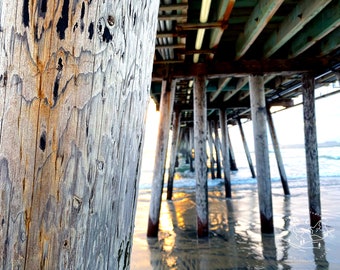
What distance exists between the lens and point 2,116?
0.63m

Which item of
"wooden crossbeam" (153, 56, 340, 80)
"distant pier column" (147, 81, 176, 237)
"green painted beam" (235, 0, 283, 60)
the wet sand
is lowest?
the wet sand

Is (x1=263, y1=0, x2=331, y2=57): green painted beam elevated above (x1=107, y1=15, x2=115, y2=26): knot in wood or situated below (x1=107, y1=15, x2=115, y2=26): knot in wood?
above

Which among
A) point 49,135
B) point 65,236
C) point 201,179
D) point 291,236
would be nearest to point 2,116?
point 49,135

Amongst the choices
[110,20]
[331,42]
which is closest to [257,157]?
[331,42]

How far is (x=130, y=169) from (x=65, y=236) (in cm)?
23

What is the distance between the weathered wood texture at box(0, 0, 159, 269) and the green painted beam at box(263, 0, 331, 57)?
324 centimetres

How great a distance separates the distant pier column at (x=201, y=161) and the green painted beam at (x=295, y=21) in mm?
1324

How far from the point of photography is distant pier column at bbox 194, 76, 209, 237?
14.3 ft

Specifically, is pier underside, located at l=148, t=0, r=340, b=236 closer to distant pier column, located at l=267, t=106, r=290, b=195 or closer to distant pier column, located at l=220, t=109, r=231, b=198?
distant pier column, located at l=220, t=109, r=231, b=198

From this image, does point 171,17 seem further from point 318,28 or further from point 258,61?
point 318,28

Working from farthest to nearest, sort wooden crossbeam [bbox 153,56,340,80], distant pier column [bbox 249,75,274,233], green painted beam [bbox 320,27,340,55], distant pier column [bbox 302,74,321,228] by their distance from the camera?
wooden crossbeam [bbox 153,56,340,80] < distant pier column [bbox 302,74,321,228] < distant pier column [bbox 249,75,274,233] < green painted beam [bbox 320,27,340,55]

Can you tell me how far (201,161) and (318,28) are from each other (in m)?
2.76

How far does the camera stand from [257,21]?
352cm

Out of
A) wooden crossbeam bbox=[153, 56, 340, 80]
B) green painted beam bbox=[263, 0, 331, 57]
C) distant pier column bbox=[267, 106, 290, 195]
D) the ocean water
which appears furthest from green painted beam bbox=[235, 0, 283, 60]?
distant pier column bbox=[267, 106, 290, 195]
